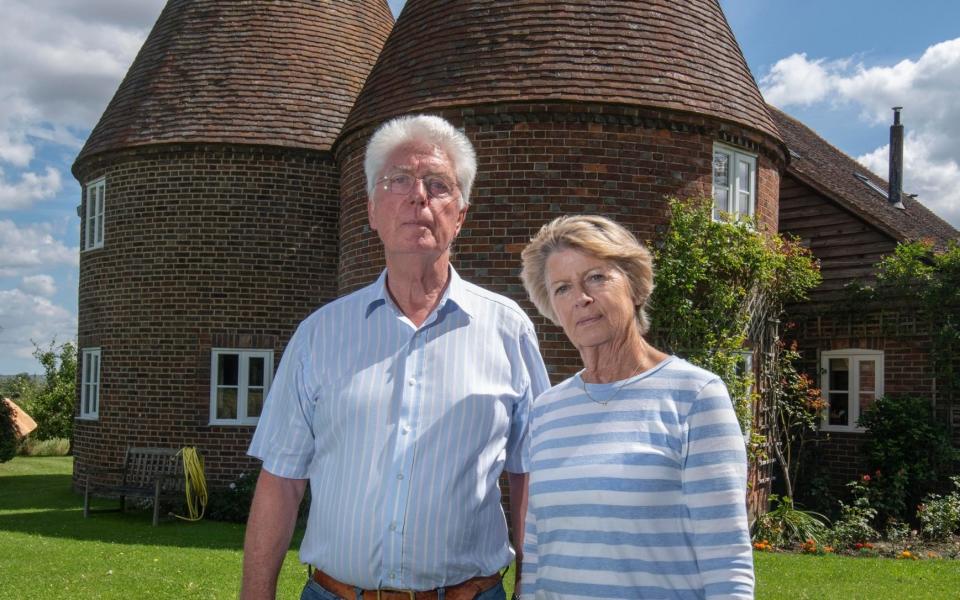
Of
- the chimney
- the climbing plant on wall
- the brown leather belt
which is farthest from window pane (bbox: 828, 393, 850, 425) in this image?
the brown leather belt

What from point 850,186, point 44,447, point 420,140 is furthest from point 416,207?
point 44,447

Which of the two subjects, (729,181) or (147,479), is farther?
(147,479)

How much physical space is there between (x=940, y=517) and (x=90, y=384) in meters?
13.8

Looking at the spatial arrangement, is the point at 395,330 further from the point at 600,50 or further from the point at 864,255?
the point at 864,255

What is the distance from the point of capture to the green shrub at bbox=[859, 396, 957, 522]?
12656 mm

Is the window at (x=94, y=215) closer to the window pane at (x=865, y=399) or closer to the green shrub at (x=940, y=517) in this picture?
the window pane at (x=865, y=399)

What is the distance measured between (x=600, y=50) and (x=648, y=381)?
9089 mm

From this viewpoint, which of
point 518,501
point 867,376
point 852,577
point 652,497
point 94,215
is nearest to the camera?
point 652,497

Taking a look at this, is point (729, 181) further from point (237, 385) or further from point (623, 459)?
point (623, 459)

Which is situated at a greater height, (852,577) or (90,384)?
(90,384)

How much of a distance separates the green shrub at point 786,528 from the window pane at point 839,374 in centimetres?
332

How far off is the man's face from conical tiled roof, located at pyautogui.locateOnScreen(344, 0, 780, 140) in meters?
7.72

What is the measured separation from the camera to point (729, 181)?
1159 cm

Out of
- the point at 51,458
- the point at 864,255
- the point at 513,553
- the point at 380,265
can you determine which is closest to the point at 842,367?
the point at 864,255
